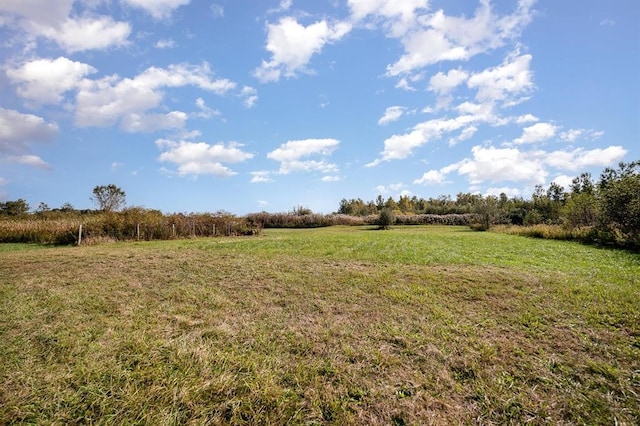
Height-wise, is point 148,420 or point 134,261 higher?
point 134,261

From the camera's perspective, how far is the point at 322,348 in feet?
13.0

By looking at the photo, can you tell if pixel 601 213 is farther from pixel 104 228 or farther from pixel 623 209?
pixel 104 228

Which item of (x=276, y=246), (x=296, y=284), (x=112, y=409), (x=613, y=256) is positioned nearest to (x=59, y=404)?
(x=112, y=409)

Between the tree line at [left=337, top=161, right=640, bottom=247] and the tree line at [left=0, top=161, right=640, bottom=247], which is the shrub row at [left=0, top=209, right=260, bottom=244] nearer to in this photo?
the tree line at [left=0, top=161, right=640, bottom=247]

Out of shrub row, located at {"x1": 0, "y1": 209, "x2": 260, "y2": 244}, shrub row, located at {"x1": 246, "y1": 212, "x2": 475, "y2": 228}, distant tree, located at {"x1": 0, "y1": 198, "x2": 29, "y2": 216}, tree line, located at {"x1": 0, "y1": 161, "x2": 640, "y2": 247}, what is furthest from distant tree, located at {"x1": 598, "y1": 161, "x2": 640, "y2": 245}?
distant tree, located at {"x1": 0, "y1": 198, "x2": 29, "y2": 216}

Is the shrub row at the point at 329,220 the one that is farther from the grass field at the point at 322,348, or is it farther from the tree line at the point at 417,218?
the grass field at the point at 322,348

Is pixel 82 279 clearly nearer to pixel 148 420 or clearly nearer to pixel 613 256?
pixel 148 420

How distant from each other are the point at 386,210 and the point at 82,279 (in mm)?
29129

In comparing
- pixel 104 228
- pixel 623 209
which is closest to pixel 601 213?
pixel 623 209

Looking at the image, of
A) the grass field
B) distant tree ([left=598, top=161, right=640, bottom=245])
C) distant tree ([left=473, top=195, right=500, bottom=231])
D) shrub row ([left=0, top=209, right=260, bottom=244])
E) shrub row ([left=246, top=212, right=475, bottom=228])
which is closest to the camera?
the grass field

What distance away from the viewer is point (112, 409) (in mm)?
2771

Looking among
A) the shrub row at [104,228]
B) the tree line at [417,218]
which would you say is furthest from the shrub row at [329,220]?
the shrub row at [104,228]

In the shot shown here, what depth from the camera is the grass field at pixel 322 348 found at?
9.34ft

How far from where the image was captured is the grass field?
285 cm
